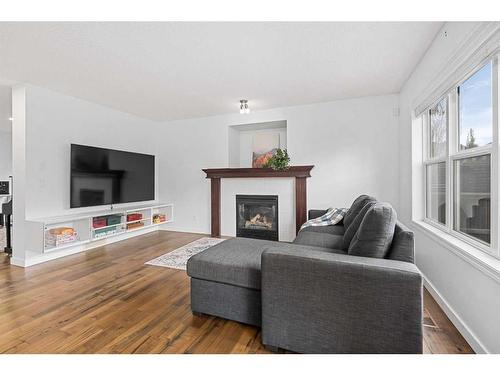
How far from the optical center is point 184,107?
4.30 metres

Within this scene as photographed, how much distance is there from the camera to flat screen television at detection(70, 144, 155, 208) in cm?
372

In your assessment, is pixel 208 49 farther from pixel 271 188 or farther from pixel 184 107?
pixel 271 188

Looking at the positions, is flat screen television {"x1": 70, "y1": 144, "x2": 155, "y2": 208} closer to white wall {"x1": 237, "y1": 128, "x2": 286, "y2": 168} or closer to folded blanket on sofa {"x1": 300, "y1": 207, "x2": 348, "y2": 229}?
white wall {"x1": 237, "y1": 128, "x2": 286, "y2": 168}

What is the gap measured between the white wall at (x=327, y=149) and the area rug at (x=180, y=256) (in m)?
0.76

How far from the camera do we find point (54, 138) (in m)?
3.51

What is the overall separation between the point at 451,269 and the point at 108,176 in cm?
457

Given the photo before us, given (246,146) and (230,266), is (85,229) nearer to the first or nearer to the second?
(230,266)

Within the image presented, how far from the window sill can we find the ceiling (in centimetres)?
173

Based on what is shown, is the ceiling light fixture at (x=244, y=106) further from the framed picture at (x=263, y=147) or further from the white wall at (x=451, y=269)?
the white wall at (x=451, y=269)

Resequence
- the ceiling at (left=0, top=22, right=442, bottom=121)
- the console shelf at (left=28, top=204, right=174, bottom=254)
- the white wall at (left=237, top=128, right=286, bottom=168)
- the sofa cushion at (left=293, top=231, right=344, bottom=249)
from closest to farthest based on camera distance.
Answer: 1. the ceiling at (left=0, top=22, right=442, bottom=121)
2. the sofa cushion at (left=293, top=231, right=344, bottom=249)
3. the console shelf at (left=28, top=204, right=174, bottom=254)
4. the white wall at (left=237, top=128, right=286, bottom=168)

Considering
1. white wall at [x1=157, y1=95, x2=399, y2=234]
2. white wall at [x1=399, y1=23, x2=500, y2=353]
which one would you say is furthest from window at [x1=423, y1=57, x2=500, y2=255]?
white wall at [x1=157, y1=95, x2=399, y2=234]

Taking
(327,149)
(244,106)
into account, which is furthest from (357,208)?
(244,106)
